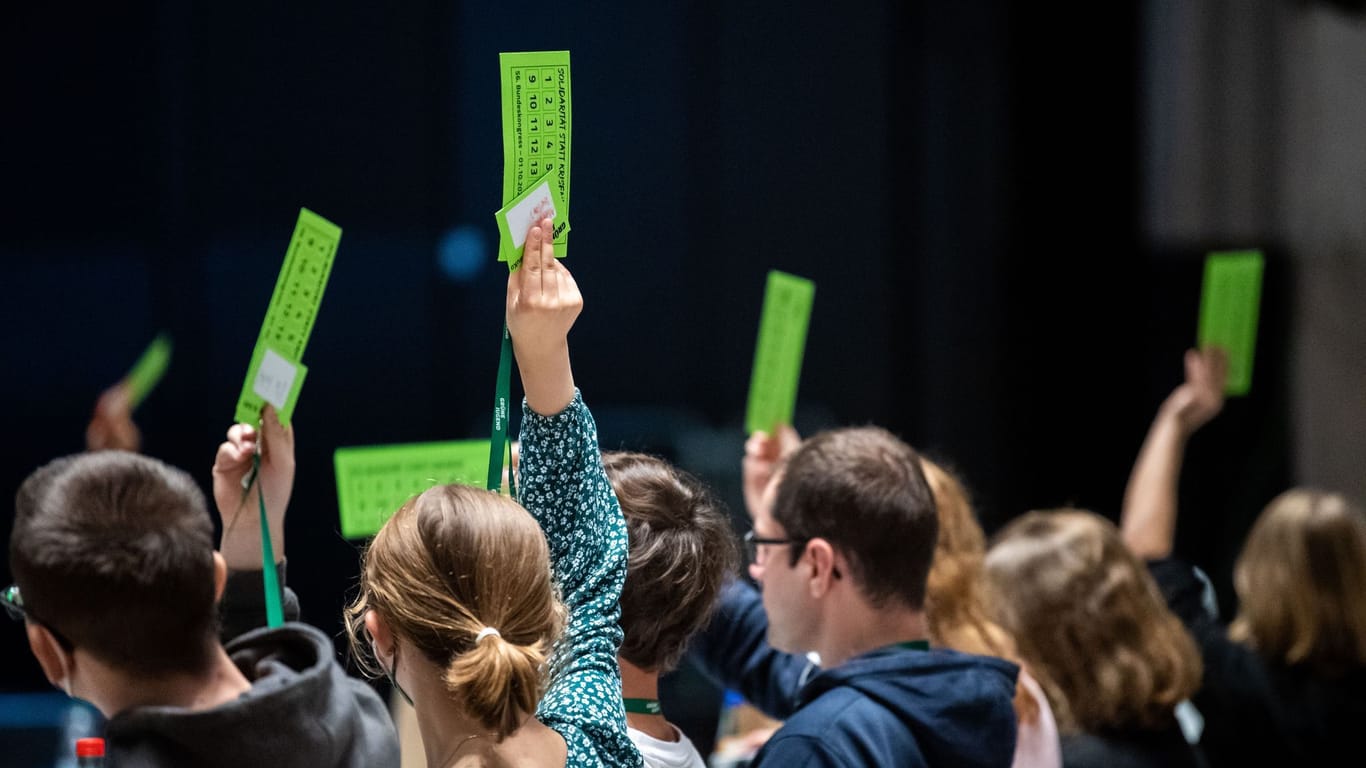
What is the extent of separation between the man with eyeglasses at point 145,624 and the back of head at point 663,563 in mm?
373

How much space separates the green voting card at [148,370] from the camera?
12.3ft

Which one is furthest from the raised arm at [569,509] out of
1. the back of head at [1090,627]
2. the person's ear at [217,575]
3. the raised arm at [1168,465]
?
the raised arm at [1168,465]

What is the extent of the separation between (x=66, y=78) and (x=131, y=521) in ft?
8.45

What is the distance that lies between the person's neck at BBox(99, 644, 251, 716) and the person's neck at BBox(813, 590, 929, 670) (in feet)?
2.94

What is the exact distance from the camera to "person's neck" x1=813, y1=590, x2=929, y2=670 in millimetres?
2162

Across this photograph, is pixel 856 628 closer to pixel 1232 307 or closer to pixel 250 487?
pixel 250 487

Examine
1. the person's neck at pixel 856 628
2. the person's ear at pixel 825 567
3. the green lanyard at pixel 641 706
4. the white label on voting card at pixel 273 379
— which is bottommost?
the person's neck at pixel 856 628

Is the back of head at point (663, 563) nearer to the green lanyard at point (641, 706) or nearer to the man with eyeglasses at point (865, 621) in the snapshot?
the green lanyard at point (641, 706)

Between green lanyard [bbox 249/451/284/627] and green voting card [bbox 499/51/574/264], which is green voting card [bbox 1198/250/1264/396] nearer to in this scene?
green voting card [bbox 499/51/574/264]

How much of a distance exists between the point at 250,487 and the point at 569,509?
1.91 ft

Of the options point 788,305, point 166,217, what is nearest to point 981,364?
point 788,305

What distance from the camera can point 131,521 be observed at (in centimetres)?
154

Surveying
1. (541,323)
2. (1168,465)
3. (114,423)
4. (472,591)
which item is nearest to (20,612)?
(472,591)

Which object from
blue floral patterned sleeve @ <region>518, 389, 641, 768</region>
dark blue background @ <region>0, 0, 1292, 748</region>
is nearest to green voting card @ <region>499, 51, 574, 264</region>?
blue floral patterned sleeve @ <region>518, 389, 641, 768</region>
